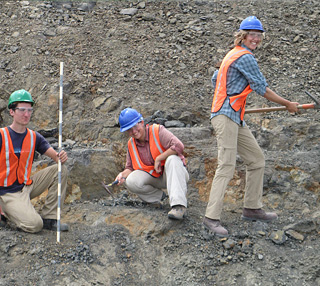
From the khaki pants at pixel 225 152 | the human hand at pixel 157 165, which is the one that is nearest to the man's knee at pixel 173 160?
the human hand at pixel 157 165

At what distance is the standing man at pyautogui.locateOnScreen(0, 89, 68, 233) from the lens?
4785 millimetres

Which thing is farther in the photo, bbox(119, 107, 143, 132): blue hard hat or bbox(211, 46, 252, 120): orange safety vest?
bbox(119, 107, 143, 132): blue hard hat

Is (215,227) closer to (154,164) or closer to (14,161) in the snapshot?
(154,164)

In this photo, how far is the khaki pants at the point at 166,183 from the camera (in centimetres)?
490

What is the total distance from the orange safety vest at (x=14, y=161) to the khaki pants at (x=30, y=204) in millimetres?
122

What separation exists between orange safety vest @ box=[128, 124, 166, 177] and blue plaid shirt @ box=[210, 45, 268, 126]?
747 mm

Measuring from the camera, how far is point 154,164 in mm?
5219

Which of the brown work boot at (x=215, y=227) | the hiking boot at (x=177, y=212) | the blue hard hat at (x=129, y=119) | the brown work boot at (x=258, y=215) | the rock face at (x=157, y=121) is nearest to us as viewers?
the rock face at (x=157, y=121)

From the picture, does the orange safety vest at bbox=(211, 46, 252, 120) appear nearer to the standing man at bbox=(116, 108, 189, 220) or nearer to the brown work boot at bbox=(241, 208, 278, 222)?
the standing man at bbox=(116, 108, 189, 220)

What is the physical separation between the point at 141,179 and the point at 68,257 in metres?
1.22

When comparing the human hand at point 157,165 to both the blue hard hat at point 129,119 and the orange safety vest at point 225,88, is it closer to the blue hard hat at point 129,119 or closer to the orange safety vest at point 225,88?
the blue hard hat at point 129,119

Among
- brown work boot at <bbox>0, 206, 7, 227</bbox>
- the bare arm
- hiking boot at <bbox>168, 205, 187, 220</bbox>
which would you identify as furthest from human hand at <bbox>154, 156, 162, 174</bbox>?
brown work boot at <bbox>0, 206, 7, 227</bbox>

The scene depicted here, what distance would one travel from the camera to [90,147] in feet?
22.9

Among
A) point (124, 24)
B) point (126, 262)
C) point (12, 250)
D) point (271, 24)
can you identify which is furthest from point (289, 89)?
point (12, 250)
